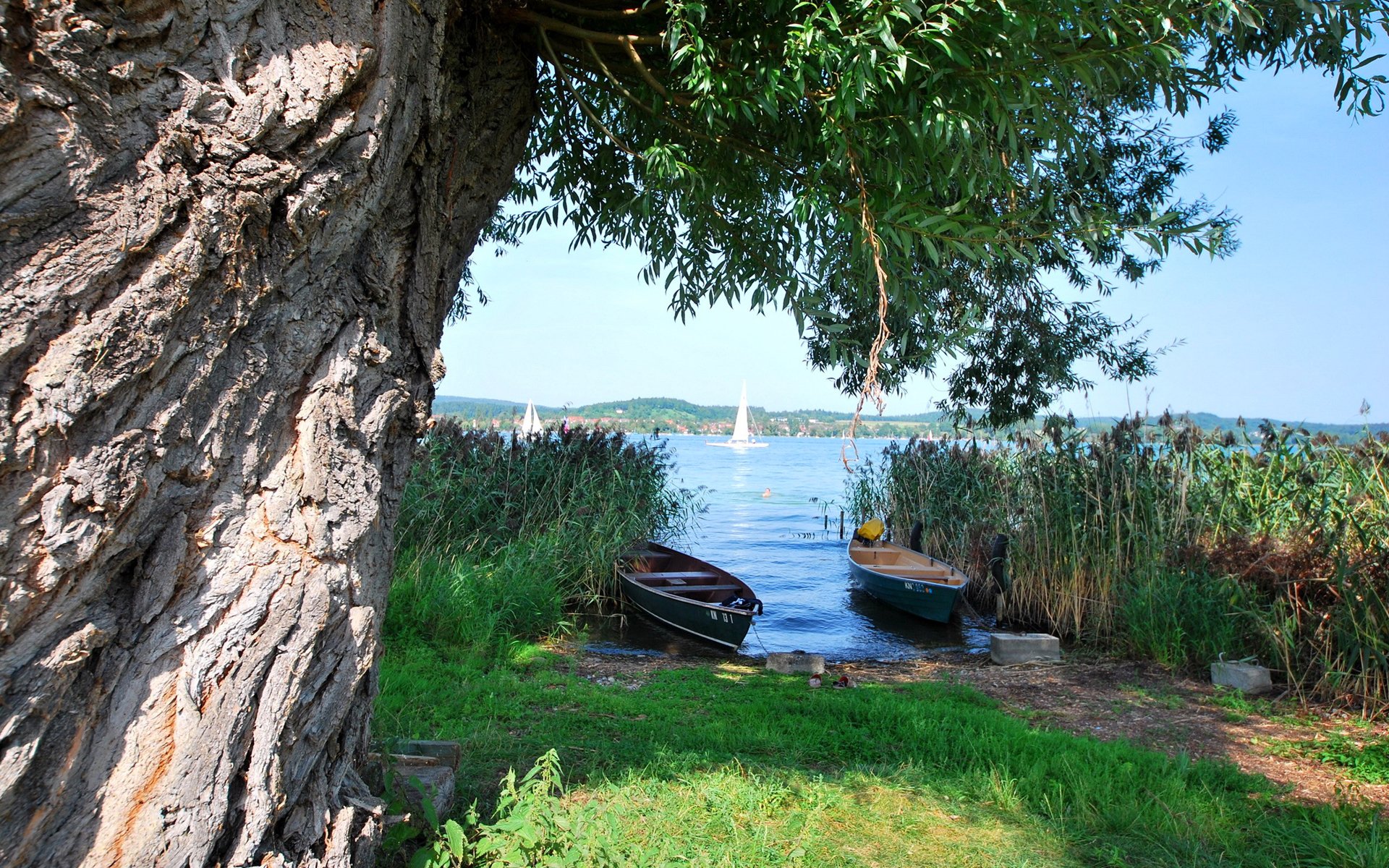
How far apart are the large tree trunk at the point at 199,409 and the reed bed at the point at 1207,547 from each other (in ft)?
23.1

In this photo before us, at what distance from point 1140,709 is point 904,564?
6593 mm

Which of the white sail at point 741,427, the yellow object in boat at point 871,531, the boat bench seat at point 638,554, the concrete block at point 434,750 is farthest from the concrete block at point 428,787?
the white sail at point 741,427

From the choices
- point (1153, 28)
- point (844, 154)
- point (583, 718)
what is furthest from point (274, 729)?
point (1153, 28)

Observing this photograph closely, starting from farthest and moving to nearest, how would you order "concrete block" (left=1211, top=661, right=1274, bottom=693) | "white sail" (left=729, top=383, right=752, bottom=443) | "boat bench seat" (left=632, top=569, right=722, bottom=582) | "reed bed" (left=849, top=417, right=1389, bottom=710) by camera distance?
"white sail" (left=729, top=383, right=752, bottom=443) < "boat bench seat" (left=632, top=569, right=722, bottom=582) < "concrete block" (left=1211, top=661, right=1274, bottom=693) < "reed bed" (left=849, top=417, right=1389, bottom=710)

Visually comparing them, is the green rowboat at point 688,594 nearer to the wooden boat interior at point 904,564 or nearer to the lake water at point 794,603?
the lake water at point 794,603

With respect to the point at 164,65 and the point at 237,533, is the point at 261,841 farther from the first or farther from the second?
the point at 164,65

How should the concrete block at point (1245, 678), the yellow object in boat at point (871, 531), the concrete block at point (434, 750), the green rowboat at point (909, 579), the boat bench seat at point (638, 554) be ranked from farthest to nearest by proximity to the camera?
the yellow object in boat at point (871, 531) → the green rowboat at point (909, 579) → the boat bench seat at point (638, 554) → the concrete block at point (1245, 678) → the concrete block at point (434, 750)

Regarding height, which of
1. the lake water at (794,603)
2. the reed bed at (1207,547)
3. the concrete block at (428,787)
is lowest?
the lake water at (794,603)

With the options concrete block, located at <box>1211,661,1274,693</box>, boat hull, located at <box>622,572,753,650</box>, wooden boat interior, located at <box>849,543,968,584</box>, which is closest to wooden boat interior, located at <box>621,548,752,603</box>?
boat hull, located at <box>622,572,753,650</box>

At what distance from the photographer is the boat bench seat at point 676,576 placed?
10883 millimetres

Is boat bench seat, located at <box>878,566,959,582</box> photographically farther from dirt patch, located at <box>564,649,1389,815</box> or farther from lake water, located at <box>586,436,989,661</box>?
dirt patch, located at <box>564,649,1389,815</box>

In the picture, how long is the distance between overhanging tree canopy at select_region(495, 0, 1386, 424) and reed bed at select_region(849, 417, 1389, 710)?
3696 millimetres

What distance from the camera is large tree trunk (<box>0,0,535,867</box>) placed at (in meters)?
1.87

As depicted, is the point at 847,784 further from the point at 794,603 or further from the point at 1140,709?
the point at 794,603
